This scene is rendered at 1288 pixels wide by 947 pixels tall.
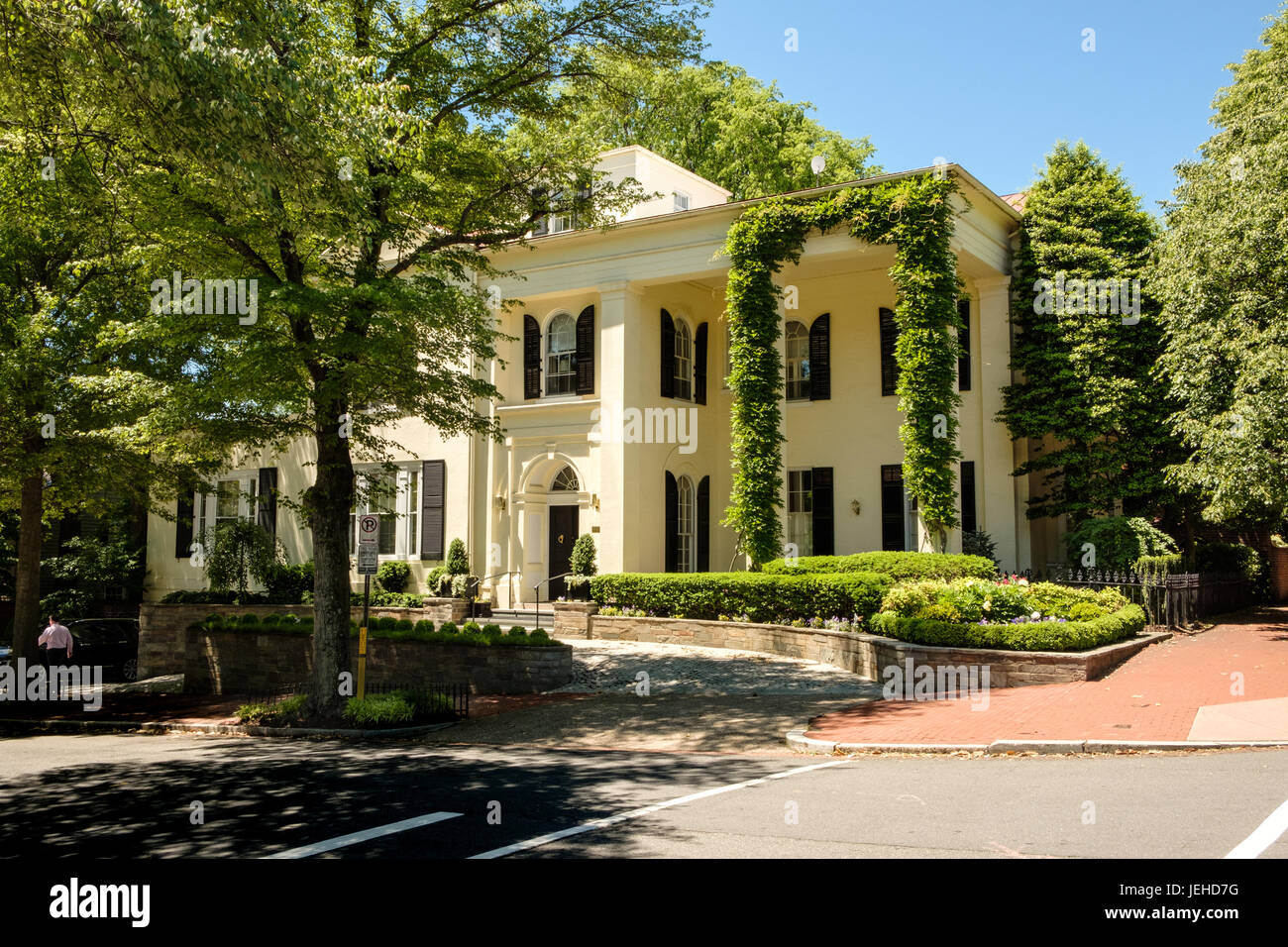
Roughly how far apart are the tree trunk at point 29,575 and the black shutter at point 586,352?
1248 cm

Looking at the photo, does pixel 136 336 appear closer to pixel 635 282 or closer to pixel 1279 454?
pixel 635 282

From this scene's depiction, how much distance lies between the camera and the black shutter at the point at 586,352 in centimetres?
2500

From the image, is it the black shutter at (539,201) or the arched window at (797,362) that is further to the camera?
the arched window at (797,362)

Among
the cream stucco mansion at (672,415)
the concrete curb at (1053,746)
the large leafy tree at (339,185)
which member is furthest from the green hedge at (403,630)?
the concrete curb at (1053,746)

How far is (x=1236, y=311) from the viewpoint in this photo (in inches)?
707

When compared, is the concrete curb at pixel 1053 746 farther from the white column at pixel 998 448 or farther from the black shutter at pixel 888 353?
the black shutter at pixel 888 353

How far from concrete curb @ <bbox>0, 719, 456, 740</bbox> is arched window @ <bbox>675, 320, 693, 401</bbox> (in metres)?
14.1

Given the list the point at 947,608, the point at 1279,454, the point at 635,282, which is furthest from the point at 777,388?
the point at 1279,454

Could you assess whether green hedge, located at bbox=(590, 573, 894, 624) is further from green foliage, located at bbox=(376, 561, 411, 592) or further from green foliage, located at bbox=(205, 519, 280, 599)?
green foliage, located at bbox=(205, 519, 280, 599)

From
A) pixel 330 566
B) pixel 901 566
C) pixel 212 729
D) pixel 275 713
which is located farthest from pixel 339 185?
pixel 901 566

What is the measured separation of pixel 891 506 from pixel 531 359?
10.4 m

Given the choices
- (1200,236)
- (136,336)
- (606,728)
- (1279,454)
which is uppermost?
(1200,236)

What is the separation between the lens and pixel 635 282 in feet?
79.2
